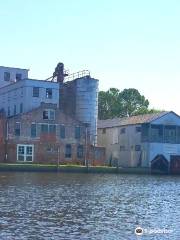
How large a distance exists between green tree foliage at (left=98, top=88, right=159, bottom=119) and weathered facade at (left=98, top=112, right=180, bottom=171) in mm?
41883

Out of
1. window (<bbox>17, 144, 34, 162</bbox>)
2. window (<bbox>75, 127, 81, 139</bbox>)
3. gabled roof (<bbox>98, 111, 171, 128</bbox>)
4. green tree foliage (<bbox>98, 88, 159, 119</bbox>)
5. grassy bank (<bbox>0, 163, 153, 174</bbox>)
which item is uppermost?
green tree foliage (<bbox>98, 88, 159, 119</bbox>)

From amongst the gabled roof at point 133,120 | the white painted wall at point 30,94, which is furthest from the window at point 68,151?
Answer: the gabled roof at point 133,120

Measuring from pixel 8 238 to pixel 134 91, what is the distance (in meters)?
110

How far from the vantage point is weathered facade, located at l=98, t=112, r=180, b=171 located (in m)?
79.9

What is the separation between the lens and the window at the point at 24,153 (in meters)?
74.1

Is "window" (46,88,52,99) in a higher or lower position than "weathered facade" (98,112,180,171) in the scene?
higher

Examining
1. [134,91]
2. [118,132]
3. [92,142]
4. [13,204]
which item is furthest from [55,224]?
[134,91]

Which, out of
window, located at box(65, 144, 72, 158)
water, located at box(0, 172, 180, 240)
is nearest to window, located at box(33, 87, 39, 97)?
window, located at box(65, 144, 72, 158)

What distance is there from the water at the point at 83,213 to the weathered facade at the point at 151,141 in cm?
3618

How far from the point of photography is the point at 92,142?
8038 cm

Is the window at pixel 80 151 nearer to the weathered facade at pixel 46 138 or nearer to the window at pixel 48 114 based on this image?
the weathered facade at pixel 46 138

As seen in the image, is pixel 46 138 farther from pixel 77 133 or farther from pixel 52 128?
pixel 77 133

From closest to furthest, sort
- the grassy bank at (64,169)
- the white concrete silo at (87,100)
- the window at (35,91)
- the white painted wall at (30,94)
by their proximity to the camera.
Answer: the grassy bank at (64,169), the white painted wall at (30,94), the window at (35,91), the white concrete silo at (87,100)

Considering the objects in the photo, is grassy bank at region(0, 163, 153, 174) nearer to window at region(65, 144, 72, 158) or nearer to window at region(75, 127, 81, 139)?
window at region(65, 144, 72, 158)
